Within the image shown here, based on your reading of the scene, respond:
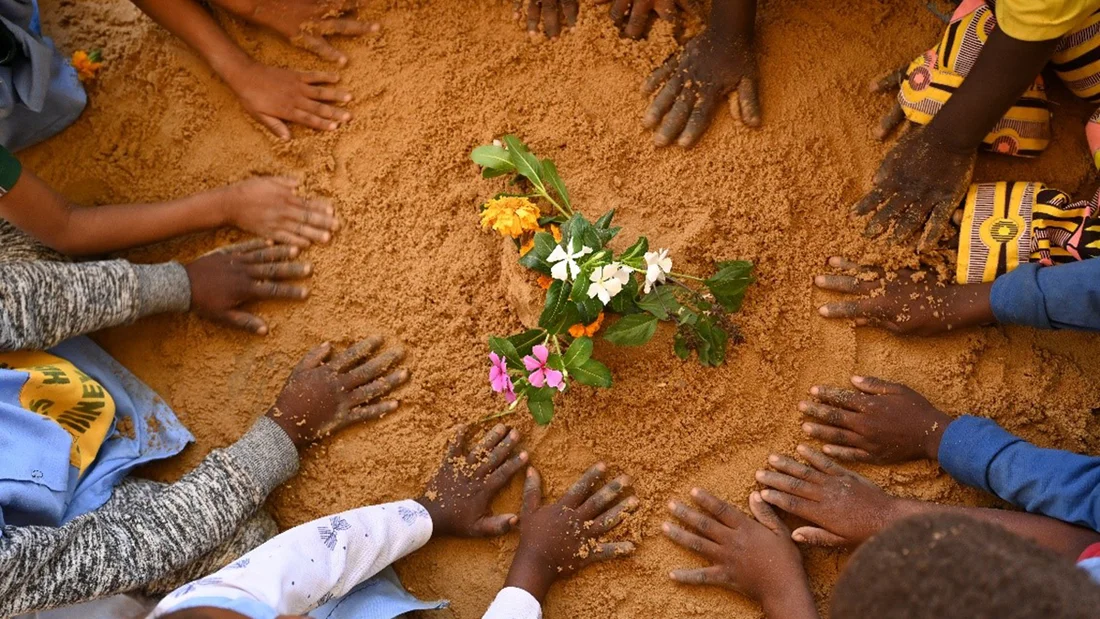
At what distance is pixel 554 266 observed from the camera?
1.61 meters

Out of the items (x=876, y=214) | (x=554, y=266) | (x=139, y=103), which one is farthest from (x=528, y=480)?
(x=139, y=103)

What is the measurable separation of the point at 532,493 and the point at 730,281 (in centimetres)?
67

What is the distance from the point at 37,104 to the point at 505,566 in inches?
63.3

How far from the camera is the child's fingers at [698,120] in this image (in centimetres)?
203

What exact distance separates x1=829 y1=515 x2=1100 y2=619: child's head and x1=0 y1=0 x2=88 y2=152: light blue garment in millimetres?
2135

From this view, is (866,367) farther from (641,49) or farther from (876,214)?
(641,49)

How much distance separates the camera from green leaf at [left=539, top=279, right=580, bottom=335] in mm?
1667

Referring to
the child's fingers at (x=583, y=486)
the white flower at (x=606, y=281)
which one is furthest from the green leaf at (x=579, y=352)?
the child's fingers at (x=583, y=486)

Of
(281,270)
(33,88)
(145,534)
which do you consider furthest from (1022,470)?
(33,88)

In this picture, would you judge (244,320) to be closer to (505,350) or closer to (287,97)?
(287,97)

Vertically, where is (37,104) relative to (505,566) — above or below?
above

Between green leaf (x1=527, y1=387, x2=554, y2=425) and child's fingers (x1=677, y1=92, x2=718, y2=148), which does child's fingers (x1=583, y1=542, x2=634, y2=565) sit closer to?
green leaf (x1=527, y1=387, x2=554, y2=425)

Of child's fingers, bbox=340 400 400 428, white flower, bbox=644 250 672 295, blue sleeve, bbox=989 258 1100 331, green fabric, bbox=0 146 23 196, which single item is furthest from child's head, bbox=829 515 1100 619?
green fabric, bbox=0 146 23 196

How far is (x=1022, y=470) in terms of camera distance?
1.77 metres
